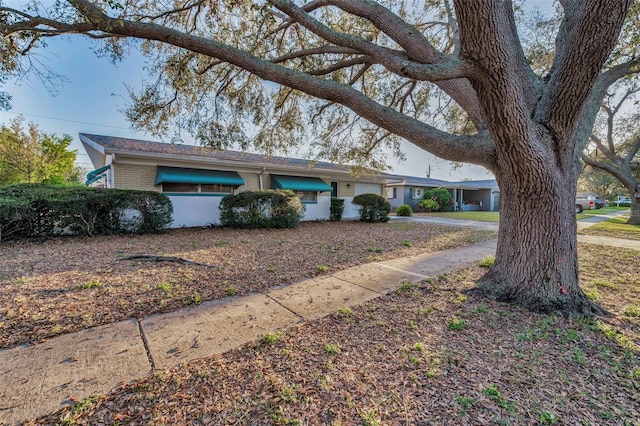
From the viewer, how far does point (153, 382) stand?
2209mm

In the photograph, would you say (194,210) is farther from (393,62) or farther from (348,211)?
(393,62)

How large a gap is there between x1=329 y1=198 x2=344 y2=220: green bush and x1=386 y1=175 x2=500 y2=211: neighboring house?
9528 mm

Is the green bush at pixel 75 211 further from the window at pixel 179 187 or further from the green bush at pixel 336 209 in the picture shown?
the green bush at pixel 336 209

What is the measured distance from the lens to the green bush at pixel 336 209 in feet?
51.3

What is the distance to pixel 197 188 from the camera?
1197 cm

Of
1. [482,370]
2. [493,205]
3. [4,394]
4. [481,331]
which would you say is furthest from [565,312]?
[493,205]

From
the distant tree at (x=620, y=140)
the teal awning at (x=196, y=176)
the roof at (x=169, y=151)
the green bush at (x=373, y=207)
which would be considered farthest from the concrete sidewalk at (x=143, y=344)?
the distant tree at (x=620, y=140)

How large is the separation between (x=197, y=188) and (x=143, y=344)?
1016 centimetres

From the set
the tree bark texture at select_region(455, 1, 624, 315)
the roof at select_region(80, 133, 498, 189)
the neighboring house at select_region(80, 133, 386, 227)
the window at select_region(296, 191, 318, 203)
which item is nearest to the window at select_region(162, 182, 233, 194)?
the neighboring house at select_region(80, 133, 386, 227)

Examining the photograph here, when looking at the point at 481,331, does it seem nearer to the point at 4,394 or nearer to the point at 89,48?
the point at 4,394

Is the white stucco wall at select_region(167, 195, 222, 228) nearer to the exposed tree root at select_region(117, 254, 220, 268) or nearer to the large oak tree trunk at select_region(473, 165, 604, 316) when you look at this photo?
the exposed tree root at select_region(117, 254, 220, 268)

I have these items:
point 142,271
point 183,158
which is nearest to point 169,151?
point 183,158

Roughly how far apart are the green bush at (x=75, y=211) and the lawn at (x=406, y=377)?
8.38 m

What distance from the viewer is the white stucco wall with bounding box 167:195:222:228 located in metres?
11.3
